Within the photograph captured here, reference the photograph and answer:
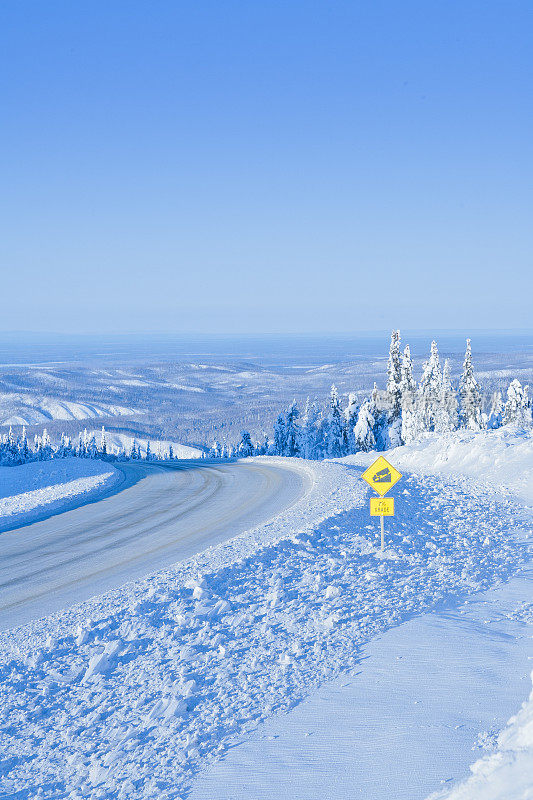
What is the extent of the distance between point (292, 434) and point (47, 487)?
50.2 meters

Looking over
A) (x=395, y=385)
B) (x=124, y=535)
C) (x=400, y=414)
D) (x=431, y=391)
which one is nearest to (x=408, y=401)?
(x=395, y=385)

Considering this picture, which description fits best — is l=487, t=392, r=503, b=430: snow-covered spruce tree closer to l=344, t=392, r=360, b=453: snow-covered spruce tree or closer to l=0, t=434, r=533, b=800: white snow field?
l=344, t=392, r=360, b=453: snow-covered spruce tree

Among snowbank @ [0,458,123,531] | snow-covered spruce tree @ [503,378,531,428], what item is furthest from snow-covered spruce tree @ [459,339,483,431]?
snowbank @ [0,458,123,531]

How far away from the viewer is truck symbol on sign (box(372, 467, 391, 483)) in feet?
40.9

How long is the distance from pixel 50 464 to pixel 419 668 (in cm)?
2802

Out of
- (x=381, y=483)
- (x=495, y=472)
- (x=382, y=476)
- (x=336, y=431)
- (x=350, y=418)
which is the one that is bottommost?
(x=336, y=431)

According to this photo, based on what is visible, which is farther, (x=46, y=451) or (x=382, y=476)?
(x=46, y=451)

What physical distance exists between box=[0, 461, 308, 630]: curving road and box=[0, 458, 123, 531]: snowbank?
0.95 meters

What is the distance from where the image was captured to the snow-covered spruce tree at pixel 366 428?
59.1 meters

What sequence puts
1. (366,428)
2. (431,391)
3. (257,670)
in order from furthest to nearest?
(431,391)
(366,428)
(257,670)

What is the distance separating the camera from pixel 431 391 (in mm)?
66125

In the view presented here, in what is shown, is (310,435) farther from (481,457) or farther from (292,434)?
(481,457)

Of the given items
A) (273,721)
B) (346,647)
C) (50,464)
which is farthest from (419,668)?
(50,464)

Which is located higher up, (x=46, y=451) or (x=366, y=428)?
(x=366, y=428)
